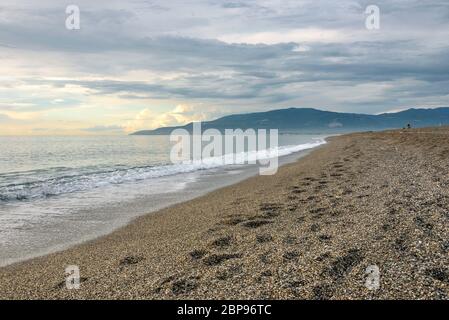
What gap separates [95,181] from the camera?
24.6 m

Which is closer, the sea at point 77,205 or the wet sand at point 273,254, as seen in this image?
the wet sand at point 273,254

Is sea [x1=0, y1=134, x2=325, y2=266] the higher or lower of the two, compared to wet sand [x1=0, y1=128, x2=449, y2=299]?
lower

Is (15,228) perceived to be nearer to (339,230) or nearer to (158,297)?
(158,297)

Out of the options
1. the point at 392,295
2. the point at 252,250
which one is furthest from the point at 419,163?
the point at 392,295

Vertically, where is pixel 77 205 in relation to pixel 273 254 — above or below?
below

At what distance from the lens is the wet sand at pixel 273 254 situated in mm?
6070

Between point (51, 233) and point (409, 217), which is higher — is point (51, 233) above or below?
below

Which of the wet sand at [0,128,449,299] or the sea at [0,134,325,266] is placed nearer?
the wet sand at [0,128,449,299]

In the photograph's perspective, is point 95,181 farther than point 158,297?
Yes

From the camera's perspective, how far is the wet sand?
607 centimetres

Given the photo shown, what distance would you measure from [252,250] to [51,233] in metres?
6.81

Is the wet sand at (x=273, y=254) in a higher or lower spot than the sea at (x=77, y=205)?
higher

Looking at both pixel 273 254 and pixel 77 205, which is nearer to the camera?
pixel 273 254

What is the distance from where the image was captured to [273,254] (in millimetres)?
7516
